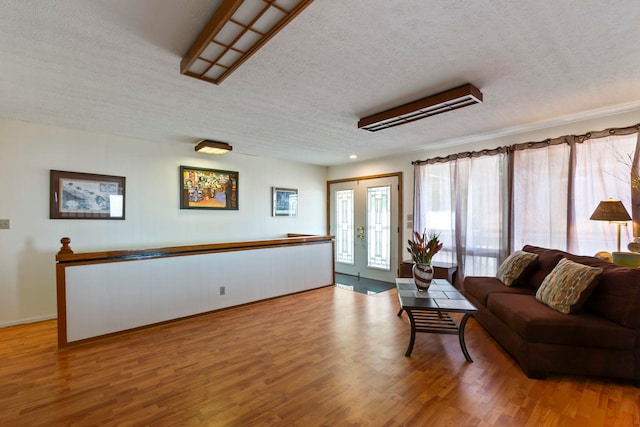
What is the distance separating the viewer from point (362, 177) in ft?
19.7

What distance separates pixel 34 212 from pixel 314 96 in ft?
11.8

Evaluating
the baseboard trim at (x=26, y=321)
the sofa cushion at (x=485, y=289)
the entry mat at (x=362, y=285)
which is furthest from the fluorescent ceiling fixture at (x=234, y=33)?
the entry mat at (x=362, y=285)

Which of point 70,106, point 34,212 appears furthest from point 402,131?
point 34,212

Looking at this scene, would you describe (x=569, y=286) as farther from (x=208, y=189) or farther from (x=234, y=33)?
(x=208, y=189)

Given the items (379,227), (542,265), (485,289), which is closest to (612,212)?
(542,265)

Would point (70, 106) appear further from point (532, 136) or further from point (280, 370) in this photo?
point (532, 136)

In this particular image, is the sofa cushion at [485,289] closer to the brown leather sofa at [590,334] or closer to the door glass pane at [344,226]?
the brown leather sofa at [590,334]

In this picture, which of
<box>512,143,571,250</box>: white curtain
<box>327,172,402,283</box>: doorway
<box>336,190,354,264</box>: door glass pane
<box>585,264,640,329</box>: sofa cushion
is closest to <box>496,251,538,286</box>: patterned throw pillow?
<box>512,143,571,250</box>: white curtain

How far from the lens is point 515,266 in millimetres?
3348

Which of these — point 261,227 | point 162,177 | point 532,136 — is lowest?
point 261,227

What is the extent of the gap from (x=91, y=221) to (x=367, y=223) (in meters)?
4.48

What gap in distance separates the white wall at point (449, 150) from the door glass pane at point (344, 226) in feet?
1.51

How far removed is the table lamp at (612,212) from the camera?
283 centimetres

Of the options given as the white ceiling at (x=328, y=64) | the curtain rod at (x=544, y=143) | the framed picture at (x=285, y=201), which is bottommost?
the framed picture at (x=285, y=201)
